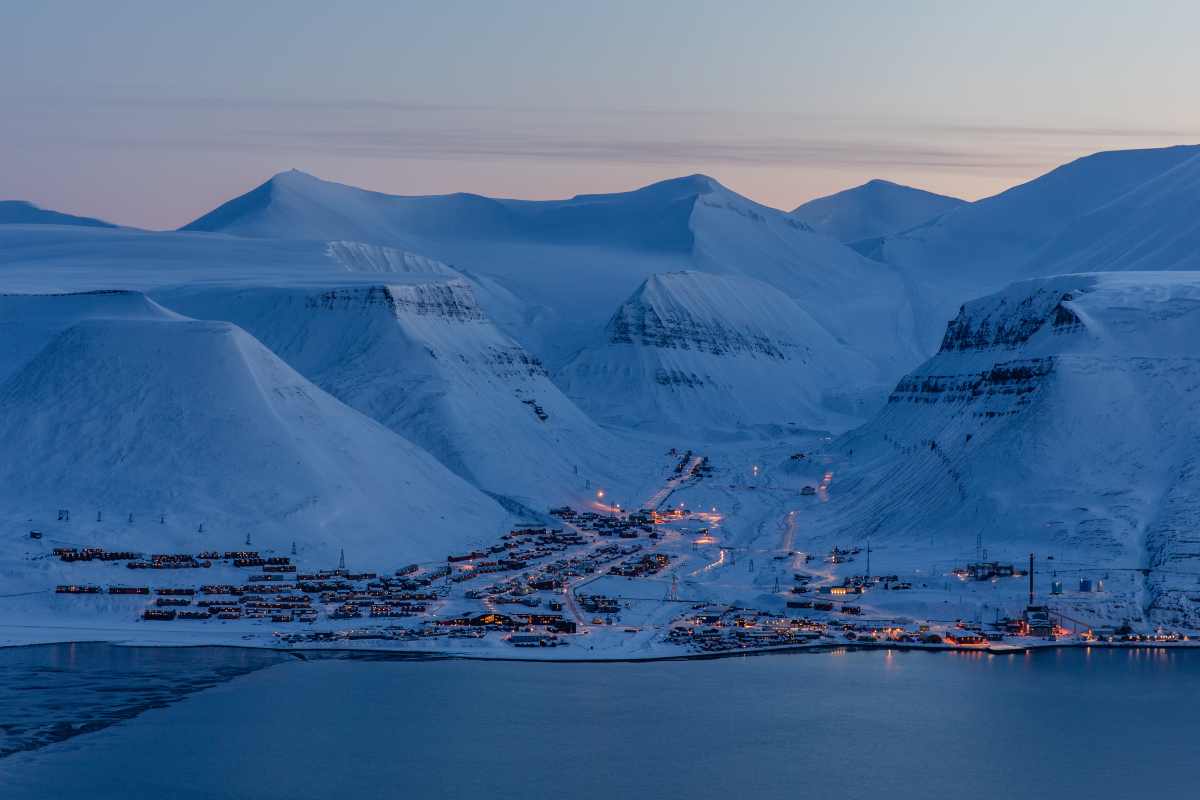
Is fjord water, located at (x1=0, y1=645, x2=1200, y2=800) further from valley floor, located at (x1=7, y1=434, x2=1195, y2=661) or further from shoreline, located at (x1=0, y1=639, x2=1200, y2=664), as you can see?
valley floor, located at (x1=7, y1=434, x2=1195, y2=661)

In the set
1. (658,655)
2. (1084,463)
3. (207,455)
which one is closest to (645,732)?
(658,655)

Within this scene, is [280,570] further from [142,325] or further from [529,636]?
[142,325]

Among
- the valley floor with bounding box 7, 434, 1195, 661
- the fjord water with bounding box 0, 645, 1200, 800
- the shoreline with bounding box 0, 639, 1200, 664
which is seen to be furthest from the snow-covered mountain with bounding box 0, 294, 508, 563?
the fjord water with bounding box 0, 645, 1200, 800

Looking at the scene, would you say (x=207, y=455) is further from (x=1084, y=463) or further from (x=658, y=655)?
(x=1084, y=463)

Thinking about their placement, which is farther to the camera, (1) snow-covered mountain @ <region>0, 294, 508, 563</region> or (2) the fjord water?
(1) snow-covered mountain @ <region>0, 294, 508, 563</region>

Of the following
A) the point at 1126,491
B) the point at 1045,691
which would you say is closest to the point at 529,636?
the point at 1045,691

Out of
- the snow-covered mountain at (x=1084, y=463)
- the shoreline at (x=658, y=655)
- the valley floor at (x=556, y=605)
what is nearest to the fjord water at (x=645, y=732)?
Answer: the shoreline at (x=658, y=655)
